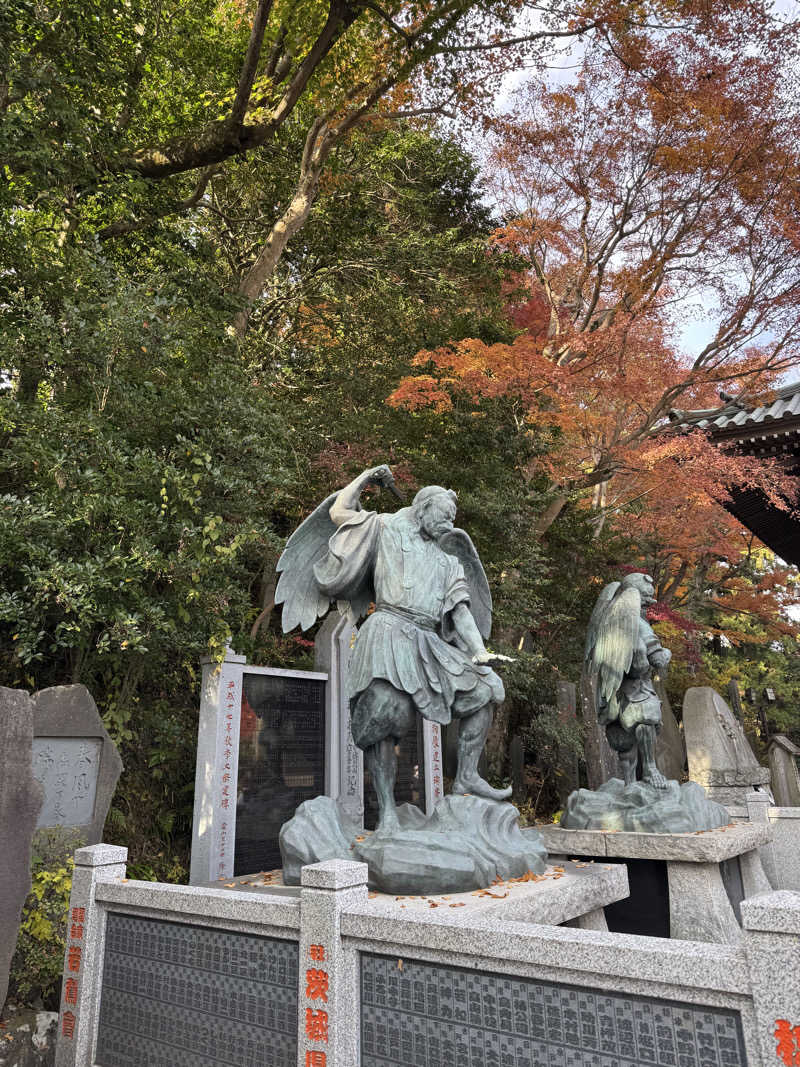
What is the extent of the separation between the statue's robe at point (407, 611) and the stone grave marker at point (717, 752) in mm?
9178

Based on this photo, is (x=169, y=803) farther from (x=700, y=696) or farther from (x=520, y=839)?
(x=700, y=696)

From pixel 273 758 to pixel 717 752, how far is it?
335 inches

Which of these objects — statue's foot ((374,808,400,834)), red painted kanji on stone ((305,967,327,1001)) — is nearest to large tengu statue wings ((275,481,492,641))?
statue's foot ((374,808,400,834))

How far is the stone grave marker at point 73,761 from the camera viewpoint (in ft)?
16.9

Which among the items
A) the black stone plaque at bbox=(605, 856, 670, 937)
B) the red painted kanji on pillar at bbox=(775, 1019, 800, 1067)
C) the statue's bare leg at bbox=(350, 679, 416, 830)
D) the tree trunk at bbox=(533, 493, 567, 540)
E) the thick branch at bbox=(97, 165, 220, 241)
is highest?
the thick branch at bbox=(97, 165, 220, 241)

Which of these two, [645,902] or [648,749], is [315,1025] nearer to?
[645,902]

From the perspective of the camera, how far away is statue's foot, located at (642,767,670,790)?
20.0 ft

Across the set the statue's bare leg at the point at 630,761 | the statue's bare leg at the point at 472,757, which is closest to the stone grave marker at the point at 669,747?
the statue's bare leg at the point at 630,761

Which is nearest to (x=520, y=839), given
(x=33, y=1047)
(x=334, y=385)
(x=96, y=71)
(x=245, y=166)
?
(x=33, y=1047)

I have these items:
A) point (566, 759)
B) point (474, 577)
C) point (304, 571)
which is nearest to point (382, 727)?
point (304, 571)

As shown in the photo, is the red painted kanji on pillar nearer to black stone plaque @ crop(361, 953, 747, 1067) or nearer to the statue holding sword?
black stone plaque @ crop(361, 953, 747, 1067)

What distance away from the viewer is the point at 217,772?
6.05 metres

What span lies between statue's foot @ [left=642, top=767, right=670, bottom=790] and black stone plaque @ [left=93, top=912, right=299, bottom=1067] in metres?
4.13

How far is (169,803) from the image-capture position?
7.45 meters
